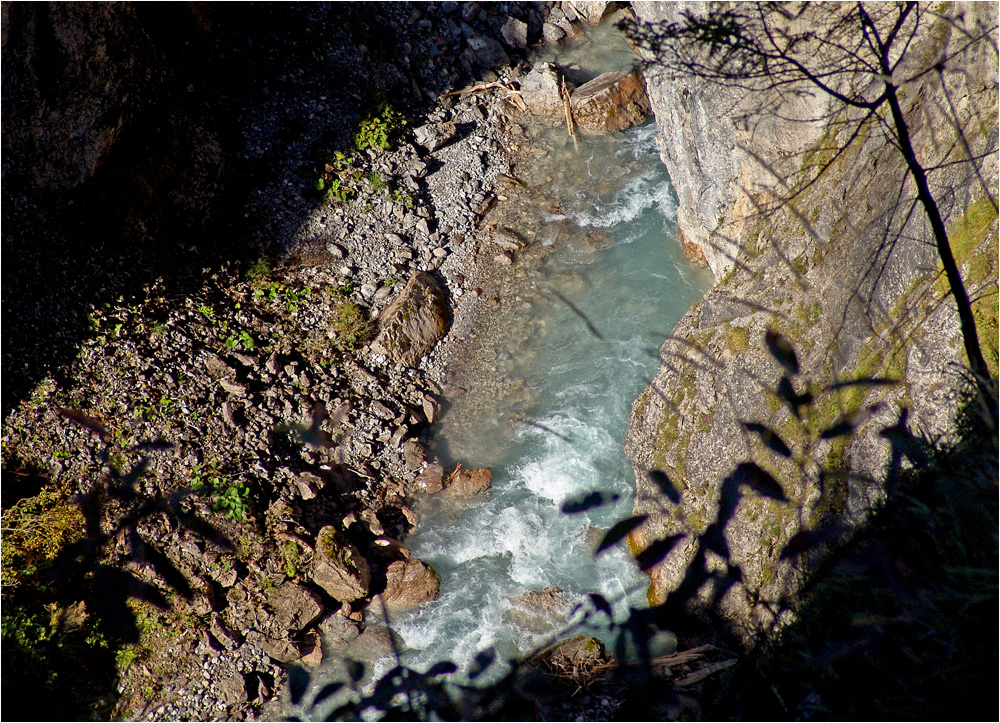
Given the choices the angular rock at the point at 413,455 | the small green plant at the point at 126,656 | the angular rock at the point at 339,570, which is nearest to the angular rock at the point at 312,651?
the angular rock at the point at 339,570

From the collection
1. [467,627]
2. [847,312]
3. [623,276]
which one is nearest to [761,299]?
[847,312]

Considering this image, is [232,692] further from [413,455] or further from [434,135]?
[434,135]

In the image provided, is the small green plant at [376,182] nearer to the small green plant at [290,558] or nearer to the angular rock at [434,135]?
the angular rock at [434,135]

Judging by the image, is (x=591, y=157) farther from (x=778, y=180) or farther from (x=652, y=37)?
(x=778, y=180)

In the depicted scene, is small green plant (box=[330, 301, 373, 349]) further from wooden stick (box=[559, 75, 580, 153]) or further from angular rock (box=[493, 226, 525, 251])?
wooden stick (box=[559, 75, 580, 153])

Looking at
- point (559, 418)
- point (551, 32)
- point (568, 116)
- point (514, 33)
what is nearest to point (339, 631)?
point (559, 418)
